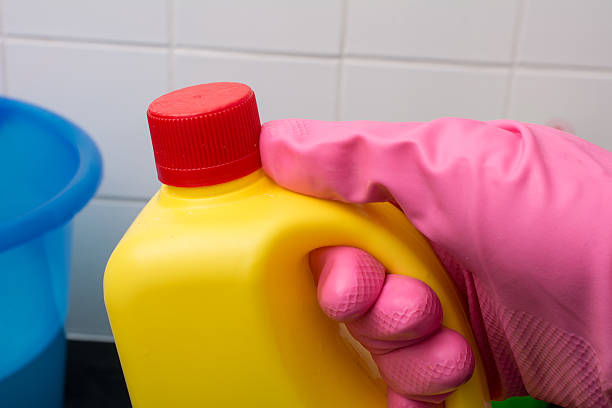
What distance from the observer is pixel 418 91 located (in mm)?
662

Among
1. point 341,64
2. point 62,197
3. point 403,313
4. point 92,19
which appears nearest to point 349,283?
point 403,313

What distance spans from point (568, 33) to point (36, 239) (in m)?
0.55

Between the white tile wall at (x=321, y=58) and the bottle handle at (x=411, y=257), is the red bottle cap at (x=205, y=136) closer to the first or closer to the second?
the bottle handle at (x=411, y=257)

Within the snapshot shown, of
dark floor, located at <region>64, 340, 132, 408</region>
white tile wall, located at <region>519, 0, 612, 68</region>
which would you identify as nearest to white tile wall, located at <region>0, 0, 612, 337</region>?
white tile wall, located at <region>519, 0, 612, 68</region>

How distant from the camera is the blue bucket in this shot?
1.60ft

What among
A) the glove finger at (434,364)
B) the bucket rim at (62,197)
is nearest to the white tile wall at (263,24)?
the bucket rim at (62,197)

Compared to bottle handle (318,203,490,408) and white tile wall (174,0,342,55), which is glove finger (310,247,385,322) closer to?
bottle handle (318,203,490,408)

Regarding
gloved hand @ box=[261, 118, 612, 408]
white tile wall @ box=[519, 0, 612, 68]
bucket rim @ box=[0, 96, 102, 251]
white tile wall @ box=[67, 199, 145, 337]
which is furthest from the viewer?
white tile wall @ box=[67, 199, 145, 337]

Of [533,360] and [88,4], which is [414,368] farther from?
[88,4]

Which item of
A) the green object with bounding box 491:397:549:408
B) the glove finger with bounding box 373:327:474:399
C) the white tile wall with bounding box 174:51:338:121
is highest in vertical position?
the white tile wall with bounding box 174:51:338:121

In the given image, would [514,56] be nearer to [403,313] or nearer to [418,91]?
[418,91]

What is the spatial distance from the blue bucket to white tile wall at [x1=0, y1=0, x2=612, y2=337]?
7cm

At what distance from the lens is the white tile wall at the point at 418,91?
0.65 m

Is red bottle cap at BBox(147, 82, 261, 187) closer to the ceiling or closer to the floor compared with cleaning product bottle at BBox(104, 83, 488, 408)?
closer to the ceiling
